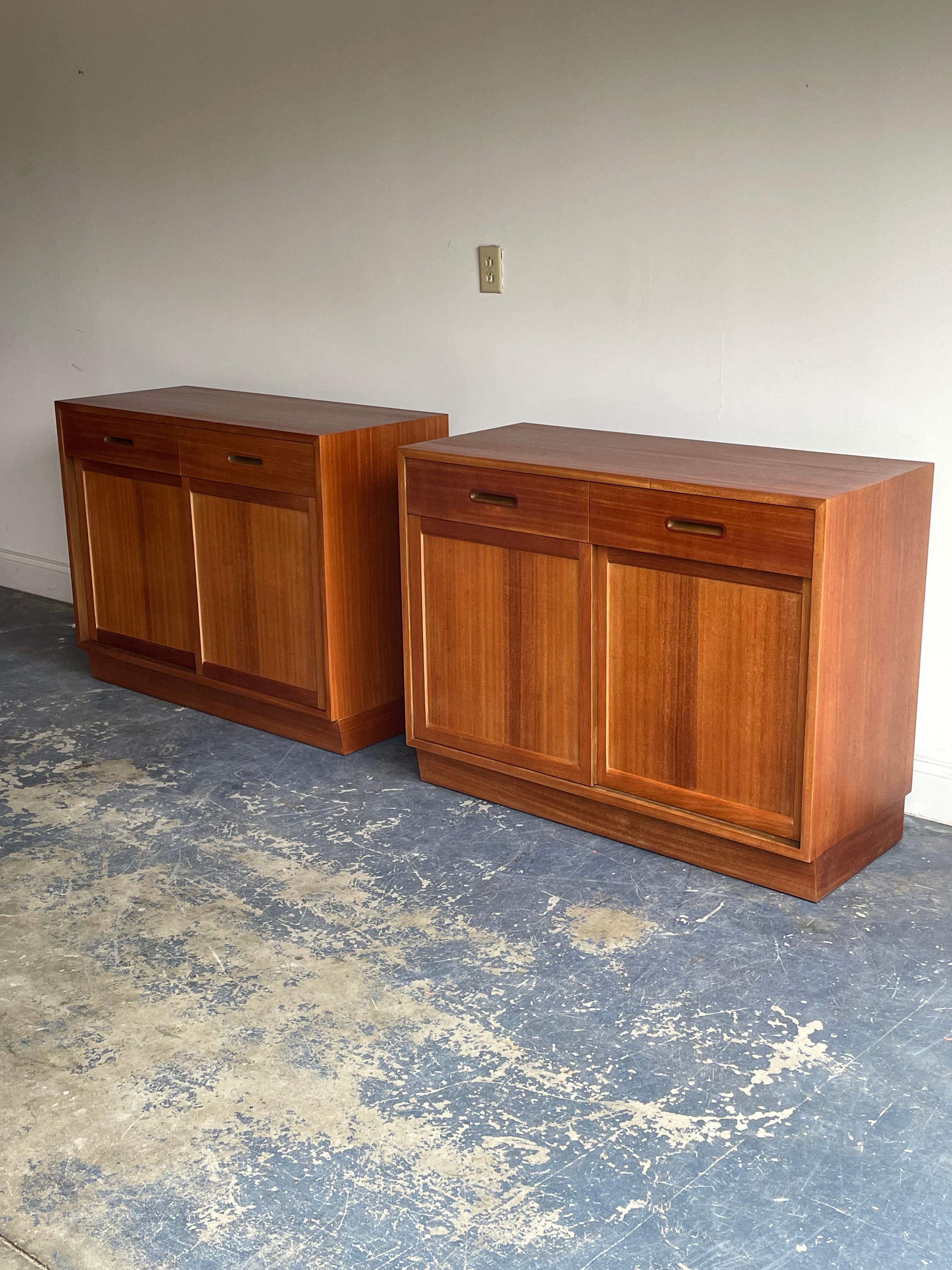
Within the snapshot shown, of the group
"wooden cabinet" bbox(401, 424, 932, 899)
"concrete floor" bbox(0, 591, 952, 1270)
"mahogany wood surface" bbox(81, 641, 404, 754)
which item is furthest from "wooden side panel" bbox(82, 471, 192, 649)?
"wooden cabinet" bbox(401, 424, 932, 899)

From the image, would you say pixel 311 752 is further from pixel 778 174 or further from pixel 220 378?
pixel 778 174

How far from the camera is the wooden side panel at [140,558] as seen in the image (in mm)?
3475

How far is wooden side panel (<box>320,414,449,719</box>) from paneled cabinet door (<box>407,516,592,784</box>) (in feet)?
0.80

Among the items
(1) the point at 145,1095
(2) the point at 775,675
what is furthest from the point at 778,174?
(1) the point at 145,1095

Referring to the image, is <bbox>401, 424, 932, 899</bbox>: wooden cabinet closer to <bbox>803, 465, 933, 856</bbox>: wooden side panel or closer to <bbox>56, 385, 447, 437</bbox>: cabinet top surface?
<bbox>803, 465, 933, 856</bbox>: wooden side panel

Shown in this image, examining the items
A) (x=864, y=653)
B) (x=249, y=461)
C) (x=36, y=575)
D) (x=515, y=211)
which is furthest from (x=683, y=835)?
(x=36, y=575)

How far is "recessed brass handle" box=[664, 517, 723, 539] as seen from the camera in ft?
7.75

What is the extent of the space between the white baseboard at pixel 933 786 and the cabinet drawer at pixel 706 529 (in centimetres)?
75

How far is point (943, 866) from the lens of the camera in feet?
8.49

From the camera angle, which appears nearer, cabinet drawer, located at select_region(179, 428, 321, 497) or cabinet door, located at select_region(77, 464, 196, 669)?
cabinet drawer, located at select_region(179, 428, 321, 497)

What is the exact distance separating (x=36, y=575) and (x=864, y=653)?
137 inches

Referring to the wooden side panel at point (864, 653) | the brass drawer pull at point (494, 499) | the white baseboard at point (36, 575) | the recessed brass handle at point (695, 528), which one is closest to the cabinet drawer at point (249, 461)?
the brass drawer pull at point (494, 499)

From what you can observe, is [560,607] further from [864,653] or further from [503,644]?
[864,653]

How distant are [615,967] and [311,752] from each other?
128cm
